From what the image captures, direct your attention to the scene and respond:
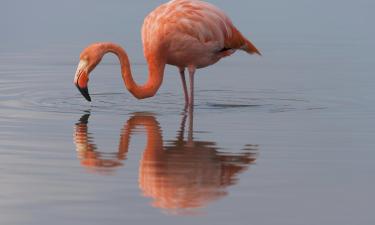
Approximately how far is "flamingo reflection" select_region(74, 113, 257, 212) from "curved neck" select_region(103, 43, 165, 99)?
1.10 m

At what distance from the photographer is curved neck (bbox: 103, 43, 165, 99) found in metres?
11.9

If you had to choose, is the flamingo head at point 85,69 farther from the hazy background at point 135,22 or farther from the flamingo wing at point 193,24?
the hazy background at point 135,22

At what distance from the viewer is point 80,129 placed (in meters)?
10.6

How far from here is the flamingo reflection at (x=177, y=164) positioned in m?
7.45

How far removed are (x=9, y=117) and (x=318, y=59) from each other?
8.22 meters

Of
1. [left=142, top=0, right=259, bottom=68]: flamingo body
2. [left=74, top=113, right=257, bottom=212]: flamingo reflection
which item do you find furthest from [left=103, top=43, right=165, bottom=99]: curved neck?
[left=74, top=113, right=257, bottom=212]: flamingo reflection

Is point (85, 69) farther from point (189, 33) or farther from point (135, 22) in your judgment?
point (135, 22)

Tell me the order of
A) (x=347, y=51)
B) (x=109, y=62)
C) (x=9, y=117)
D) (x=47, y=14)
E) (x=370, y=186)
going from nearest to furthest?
(x=370, y=186) < (x=9, y=117) < (x=109, y=62) < (x=347, y=51) < (x=47, y=14)

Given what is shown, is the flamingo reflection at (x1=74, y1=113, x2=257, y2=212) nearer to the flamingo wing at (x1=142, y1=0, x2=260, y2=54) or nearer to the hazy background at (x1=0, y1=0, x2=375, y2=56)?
the flamingo wing at (x1=142, y1=0, x2=260, y2=54)

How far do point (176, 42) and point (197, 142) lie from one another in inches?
103

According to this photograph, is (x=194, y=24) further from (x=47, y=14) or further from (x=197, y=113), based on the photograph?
(x=47, y=14)

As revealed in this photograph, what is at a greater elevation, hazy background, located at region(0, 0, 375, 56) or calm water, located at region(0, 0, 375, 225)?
hazy background, located at region(0, 0, 375, 56)

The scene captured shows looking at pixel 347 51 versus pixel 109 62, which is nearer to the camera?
pixel 109 62

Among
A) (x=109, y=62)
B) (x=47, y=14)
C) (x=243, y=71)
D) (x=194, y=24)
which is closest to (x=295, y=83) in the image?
(x=243, y=71)
